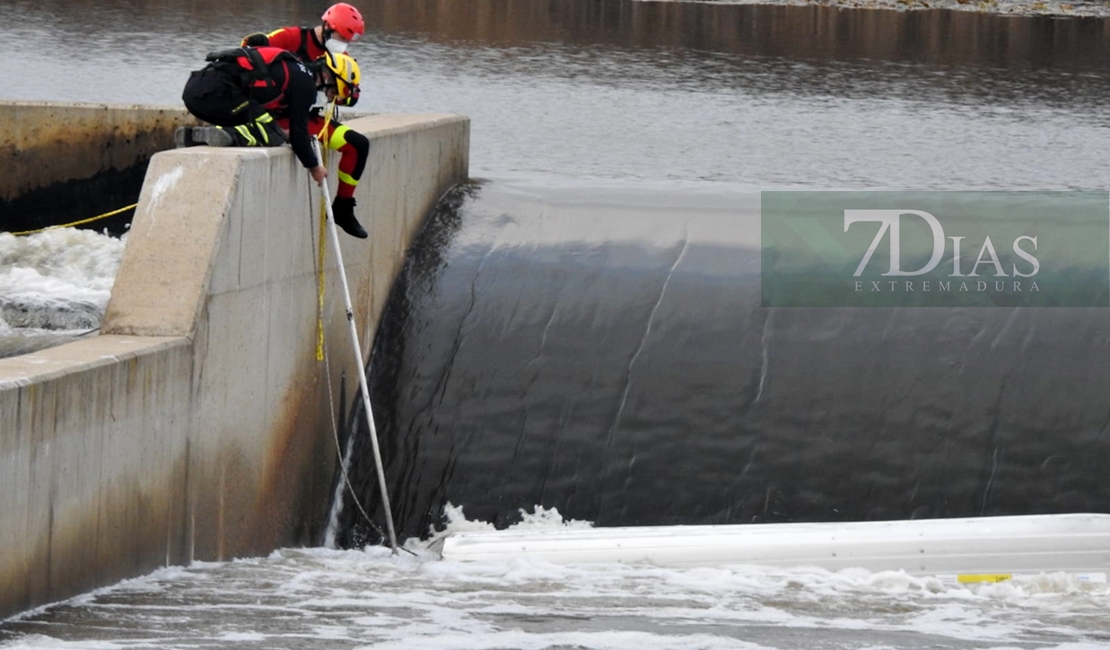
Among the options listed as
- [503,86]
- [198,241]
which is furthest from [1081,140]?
[198,241]

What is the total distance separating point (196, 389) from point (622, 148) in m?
13.0

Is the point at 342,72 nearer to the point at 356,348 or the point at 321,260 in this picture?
the point at 321,260

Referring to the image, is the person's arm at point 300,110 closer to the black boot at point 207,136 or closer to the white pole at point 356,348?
the white pole at point 356,348

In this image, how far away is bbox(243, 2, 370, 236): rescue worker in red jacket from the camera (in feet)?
31.5

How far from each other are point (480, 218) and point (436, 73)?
15.1 metres

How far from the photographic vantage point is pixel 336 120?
970cm

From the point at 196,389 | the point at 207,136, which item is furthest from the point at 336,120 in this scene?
Answer: the point at 196,389

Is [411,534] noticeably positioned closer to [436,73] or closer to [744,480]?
[744,480]

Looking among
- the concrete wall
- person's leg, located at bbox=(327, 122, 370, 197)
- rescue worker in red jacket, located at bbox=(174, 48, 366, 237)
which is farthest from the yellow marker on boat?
person's leg, located at bbox=(327, 122, 370, 197)

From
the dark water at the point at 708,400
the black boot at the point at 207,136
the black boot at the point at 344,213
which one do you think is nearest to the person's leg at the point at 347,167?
the black boot at the point at 344,213

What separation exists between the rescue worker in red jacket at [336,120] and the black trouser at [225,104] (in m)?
0.42

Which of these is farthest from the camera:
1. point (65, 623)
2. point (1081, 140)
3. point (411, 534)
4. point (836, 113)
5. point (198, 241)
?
point (836, 113)

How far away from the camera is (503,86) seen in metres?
25.0

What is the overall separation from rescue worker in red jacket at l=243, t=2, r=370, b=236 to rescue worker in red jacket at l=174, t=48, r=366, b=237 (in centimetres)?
31
